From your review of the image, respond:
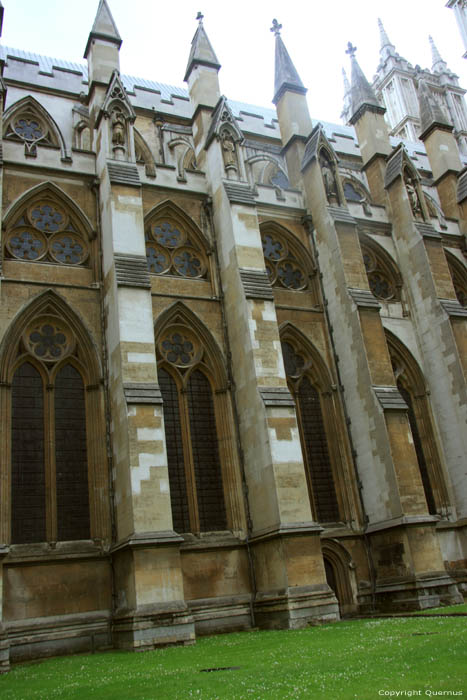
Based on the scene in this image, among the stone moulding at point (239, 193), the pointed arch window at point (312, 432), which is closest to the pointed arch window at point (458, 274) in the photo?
the pointed arch window at point (312, 432)

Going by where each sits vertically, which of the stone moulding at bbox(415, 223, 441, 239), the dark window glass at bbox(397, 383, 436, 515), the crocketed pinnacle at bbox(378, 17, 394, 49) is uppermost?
the crocketed pinnacle at bbox(378, 17, 394, 49)

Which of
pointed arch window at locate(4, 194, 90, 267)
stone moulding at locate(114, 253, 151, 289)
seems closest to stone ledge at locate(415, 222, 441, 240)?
stone moulding at locate(114, 253, 151, 289)

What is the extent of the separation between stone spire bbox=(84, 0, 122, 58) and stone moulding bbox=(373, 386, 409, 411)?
14067 mm

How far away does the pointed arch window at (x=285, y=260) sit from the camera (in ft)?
69.1

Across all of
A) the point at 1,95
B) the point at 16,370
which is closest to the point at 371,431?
the point at 16,370

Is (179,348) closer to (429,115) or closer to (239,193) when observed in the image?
(239,193)

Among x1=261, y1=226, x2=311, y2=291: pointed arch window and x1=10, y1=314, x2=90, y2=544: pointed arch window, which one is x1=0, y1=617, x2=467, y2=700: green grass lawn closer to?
x1=10, y1=314, x2=90, y2=544: pointed arch window

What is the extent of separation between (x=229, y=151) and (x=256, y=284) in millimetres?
5021

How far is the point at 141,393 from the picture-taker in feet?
49.6

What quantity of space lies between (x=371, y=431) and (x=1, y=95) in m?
14.0

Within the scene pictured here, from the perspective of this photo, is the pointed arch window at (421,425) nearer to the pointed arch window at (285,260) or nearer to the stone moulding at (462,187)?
the pointed arch window at (285,260)

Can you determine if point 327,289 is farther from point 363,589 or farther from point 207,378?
point 363,589

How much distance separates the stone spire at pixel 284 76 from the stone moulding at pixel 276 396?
13482 millimetres

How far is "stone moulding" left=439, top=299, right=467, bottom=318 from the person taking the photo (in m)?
20.6
